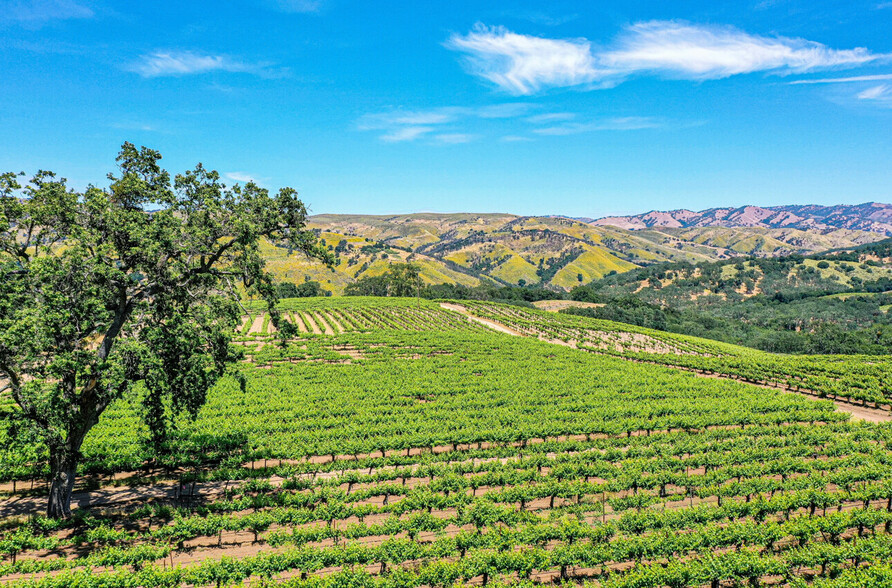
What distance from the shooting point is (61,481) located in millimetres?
17688

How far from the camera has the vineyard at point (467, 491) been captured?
15.7 metres

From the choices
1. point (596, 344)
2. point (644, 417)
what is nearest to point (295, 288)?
point (596, 344)

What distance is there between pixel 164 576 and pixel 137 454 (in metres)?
12.2

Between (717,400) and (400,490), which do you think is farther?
(717,400)

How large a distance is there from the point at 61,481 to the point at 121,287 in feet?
28.9

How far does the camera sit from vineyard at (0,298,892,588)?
15703mm

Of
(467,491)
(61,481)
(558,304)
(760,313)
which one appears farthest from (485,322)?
(760,313)

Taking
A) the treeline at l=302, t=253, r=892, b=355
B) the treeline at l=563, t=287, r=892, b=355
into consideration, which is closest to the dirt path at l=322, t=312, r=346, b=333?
the treeline at l=302, t=253, r=892, b=355

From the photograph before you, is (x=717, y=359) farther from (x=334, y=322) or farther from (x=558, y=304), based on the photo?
(x=558, y=304)

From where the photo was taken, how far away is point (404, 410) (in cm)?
3372

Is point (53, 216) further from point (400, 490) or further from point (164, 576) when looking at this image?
point (400, 490)

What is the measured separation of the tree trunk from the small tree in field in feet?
0.17

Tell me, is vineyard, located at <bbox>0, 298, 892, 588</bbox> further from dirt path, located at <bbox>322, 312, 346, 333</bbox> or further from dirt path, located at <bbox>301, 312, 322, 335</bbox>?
dirt path, located at <bbox>322, 312, 346, 333</bbox>

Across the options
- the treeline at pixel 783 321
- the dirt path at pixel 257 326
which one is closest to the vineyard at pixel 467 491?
the dirt path at pixel 257 326
